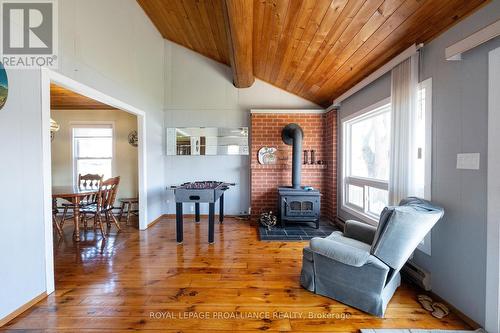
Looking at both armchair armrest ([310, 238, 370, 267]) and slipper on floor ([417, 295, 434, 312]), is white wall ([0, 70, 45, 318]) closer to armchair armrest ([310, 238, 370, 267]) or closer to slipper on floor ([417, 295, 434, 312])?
armchair armrest ([310, 238, 370, 267])

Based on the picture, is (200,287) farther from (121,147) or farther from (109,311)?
(121,147)

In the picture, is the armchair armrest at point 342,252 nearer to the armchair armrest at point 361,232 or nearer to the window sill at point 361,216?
the armchair armrest at point 361,232

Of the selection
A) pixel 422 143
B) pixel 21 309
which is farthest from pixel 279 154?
pixel 21 309

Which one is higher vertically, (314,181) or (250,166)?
(250,166)

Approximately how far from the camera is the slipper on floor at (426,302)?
189cm

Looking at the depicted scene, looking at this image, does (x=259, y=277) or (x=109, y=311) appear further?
(x=259, y=277)

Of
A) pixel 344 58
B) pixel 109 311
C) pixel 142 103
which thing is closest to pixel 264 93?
pixel 344 58

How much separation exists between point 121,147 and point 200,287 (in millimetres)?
4220

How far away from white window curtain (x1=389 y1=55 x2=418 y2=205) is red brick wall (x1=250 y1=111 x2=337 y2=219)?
2078mm

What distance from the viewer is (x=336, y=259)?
189 centimetres

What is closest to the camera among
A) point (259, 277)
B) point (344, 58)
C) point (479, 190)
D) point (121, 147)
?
point (479, 190)

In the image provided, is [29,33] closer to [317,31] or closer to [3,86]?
[3,86]

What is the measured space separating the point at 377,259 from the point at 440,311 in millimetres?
729

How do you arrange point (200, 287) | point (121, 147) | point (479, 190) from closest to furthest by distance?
1. point (479, 190)
2. point (200, 287)
3. point (121, 147)
